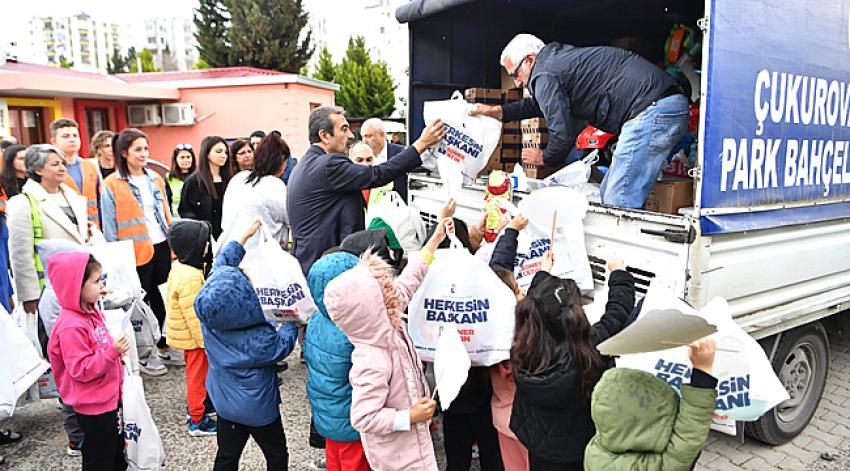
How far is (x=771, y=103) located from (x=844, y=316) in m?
1.73

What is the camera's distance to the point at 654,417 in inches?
68.0

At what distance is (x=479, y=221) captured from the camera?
10.9 ft

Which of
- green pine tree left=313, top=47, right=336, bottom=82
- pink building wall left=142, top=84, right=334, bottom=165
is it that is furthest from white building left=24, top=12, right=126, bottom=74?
pink building wall left=142, top=84, right=334, bottom=165

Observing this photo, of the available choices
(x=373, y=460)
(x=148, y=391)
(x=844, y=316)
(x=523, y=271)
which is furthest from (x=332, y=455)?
(x=844, y=316)

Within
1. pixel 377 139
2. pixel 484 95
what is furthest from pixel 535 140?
pixel 377 139

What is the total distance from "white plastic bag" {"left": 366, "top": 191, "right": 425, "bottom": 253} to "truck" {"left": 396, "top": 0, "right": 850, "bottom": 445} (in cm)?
32

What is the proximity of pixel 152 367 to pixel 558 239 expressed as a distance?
3333mm

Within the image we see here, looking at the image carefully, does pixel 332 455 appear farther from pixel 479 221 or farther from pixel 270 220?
pixel 270 220

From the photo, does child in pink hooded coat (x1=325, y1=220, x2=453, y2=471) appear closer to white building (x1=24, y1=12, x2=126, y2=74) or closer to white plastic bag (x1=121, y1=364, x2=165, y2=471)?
white plastic bag (x1=121, y1=364, x2=165, y2=471)

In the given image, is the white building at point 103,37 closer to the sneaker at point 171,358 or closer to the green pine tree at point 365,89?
the green pine tree at point 365,89

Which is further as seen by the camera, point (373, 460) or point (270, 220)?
point (270, 220)

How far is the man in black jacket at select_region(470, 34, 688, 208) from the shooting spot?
308 centimetres

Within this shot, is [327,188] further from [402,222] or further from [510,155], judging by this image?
[510,155]

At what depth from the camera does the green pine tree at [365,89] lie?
22141mm
